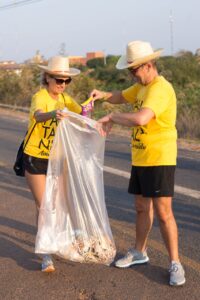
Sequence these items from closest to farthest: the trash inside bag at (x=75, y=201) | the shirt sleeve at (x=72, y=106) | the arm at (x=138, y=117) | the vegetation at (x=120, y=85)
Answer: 1. the arm at (x=138, y=117)
2. the trash inside bag at (x=75, y=201)
3. the shirt sleeve at (x=72, y=106)
4. the vegetation at (x=120, y=85)

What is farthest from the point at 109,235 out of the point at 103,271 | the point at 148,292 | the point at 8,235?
the point at 8,235

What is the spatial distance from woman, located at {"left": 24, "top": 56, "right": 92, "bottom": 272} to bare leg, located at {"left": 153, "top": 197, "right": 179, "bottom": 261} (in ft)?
3.31

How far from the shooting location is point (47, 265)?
4.72 metres

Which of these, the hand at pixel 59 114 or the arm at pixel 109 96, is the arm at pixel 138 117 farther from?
the arm at pixel 109 96

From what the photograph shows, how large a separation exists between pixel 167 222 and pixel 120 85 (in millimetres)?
36179

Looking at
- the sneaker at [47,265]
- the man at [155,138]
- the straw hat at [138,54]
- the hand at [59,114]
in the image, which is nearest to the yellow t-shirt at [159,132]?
the man at [155,138]

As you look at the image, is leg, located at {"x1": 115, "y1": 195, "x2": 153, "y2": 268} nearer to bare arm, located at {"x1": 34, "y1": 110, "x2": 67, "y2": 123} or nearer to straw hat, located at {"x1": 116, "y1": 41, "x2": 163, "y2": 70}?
bare arm, located at {"x1": 34, "y1": 110, "x2": 67, "y2": 123}

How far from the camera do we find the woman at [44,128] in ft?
15.4

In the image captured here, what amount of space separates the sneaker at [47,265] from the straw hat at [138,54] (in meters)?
1.72

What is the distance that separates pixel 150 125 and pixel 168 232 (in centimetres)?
86

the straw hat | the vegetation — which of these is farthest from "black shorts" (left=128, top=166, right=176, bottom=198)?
the vegetation

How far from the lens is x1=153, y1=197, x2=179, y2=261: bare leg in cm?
441

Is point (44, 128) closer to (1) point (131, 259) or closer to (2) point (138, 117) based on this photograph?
(2) point (138, 117)

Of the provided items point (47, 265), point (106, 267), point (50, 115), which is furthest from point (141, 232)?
point (50, 115)
